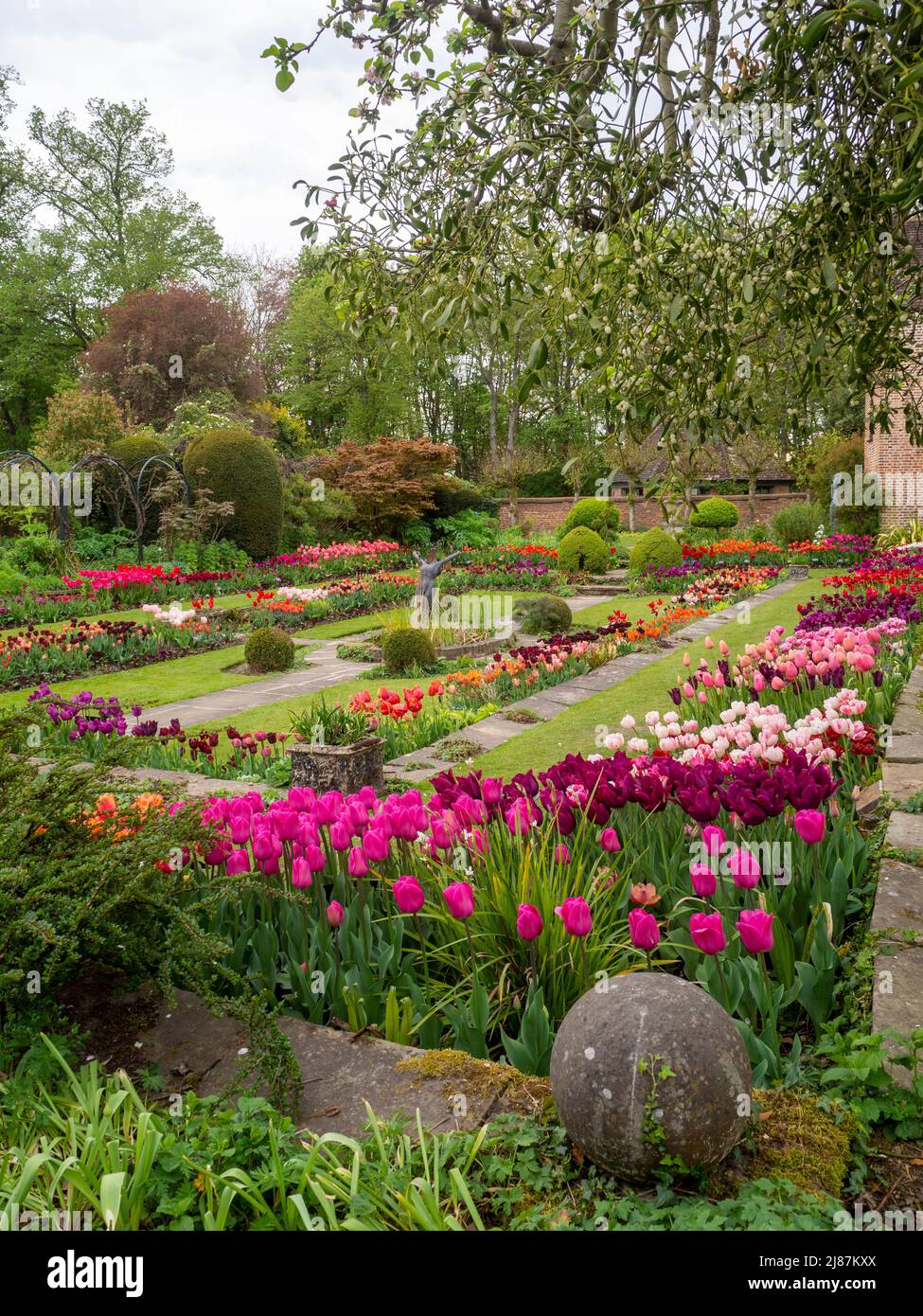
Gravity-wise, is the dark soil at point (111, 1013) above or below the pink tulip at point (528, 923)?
below

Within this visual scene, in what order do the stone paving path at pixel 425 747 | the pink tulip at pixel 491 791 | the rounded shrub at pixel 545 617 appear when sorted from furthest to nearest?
the rounded shrub at pixel 545 617 → the stone paving path at pixel 425 747 → the pink tulip at pixel 491 791

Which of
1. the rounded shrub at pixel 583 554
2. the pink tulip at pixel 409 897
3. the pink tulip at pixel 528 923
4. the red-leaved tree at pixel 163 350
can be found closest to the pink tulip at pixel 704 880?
the pink tulip at pixel 528 923

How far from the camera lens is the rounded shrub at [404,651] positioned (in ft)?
35.1

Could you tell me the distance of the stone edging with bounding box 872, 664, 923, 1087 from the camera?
2.38 m

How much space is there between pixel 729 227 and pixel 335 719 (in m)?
4.86

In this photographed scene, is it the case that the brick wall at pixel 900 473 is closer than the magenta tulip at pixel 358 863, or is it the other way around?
the magenta tulip at pixel 358 863

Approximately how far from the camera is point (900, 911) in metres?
2.88

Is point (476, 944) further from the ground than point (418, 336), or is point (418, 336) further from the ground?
point (418, 336)

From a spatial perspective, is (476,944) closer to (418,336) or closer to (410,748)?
(418,336)

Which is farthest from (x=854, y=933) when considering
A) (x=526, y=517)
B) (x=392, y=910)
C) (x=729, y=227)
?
(x=526, y=517)

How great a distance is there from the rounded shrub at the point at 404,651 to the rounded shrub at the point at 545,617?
2.55 metres

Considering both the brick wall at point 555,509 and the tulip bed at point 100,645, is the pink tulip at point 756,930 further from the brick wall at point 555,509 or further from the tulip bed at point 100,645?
the brick wall at point 555,509

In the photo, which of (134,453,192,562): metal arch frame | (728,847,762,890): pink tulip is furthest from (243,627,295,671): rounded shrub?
(728,847,762,890): pink tulip

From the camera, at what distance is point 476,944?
9.59 feet
